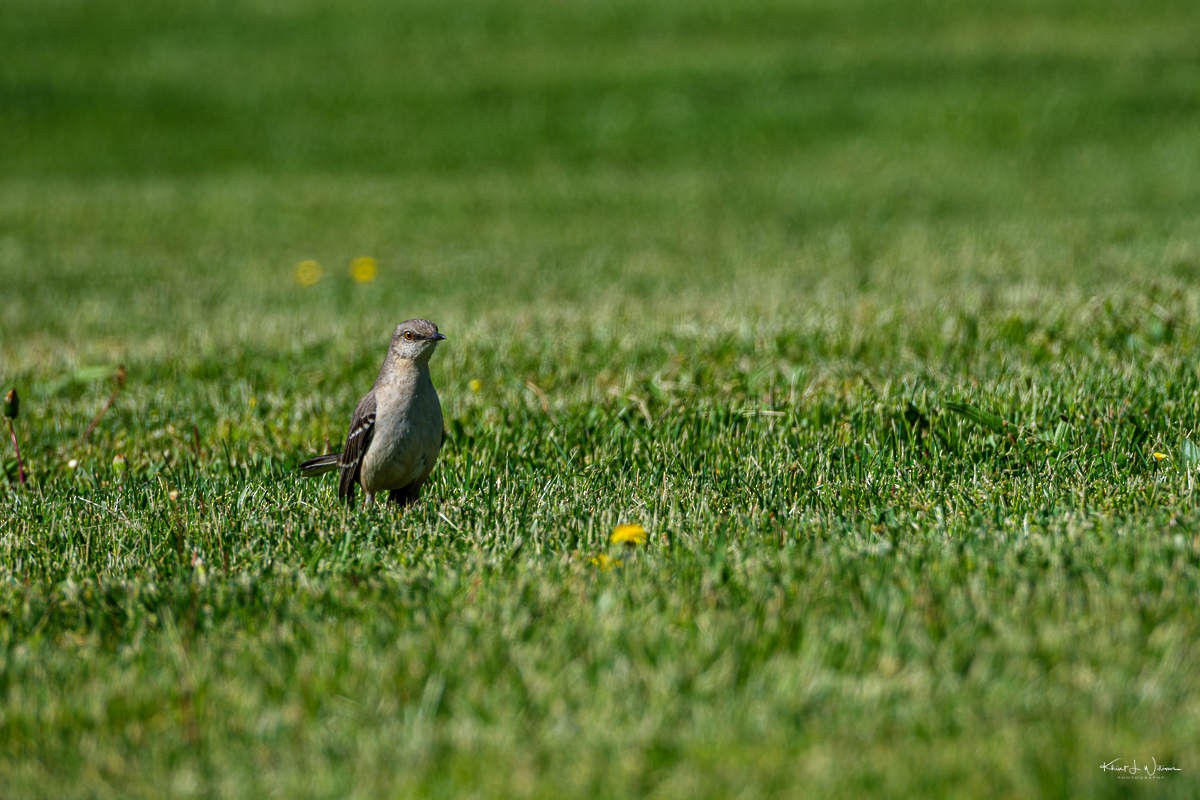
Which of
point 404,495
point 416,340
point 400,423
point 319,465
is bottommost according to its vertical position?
point 404,495

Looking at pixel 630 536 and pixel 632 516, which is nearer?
pixel 630 536

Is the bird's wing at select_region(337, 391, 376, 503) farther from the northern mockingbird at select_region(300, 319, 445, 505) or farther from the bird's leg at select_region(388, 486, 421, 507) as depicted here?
the bird's leg at select_region(388, 486, 421, 507)

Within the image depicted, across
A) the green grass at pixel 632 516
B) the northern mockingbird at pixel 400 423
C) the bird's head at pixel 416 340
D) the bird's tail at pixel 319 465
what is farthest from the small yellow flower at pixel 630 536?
the bird's tail at pixel 319 465

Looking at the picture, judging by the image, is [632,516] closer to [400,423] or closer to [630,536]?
[630,536]

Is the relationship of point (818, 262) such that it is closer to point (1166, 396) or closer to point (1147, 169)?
point (1166, 396)

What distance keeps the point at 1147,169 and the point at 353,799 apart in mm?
18184

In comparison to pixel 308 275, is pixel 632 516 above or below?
below

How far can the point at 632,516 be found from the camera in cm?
419
